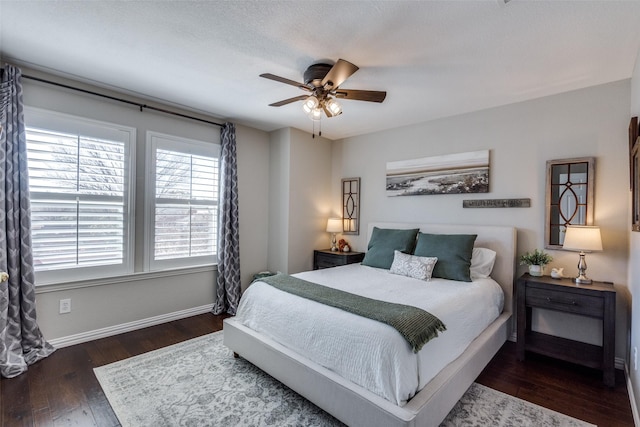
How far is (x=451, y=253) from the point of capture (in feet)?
10.1

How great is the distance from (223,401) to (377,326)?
1.26 metres

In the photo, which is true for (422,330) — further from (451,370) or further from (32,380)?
(32,380)

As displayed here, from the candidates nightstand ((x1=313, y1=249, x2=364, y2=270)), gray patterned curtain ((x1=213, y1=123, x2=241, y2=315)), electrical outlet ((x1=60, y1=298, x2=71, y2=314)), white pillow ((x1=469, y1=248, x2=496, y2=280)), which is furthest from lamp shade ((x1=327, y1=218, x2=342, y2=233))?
electrical outlet ((x1=60, y1=298, x2=71, y2=314))

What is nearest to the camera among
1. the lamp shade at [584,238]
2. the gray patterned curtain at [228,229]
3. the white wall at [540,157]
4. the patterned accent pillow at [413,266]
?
the lamp shade at [584,238]

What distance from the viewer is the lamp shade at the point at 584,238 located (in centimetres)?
250

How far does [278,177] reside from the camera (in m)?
4.48

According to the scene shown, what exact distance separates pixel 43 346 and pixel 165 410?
63.1 inches

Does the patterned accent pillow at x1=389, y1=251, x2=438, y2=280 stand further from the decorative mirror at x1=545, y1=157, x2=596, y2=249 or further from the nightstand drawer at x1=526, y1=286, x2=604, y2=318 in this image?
the decorative mirror at x1=545, y1=157, x2=596, y2=249

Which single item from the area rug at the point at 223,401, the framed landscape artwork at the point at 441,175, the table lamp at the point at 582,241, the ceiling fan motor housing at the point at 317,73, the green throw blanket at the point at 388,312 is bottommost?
the area rug at the point at 223,401

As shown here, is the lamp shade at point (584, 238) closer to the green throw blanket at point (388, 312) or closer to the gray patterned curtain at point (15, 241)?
Answer: the green throw blanket at point (388, 312)

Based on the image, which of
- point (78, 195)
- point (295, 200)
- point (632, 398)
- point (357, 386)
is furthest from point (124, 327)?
point (632, 398)

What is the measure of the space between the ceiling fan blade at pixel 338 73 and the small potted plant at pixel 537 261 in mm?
2436

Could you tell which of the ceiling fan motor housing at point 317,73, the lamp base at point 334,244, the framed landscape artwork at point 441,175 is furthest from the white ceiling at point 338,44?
the lamp base at point 334,244

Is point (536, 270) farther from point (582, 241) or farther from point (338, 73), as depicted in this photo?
point (338, 73)
